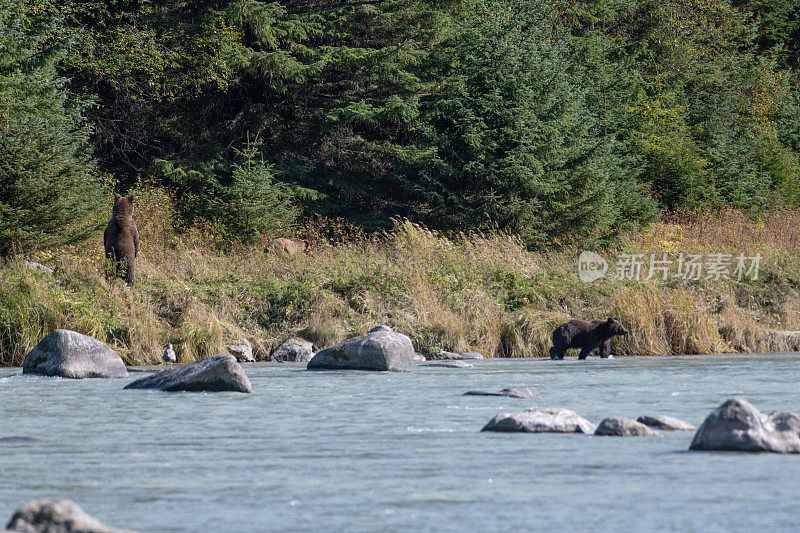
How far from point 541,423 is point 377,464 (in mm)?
1957

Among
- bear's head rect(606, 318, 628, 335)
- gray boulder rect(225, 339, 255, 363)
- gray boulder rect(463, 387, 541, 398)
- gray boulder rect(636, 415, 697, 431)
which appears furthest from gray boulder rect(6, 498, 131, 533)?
bear's head rect(606, 318, 628, 335)

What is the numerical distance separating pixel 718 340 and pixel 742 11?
38543 millimetres

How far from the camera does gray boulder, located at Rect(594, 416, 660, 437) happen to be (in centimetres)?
820

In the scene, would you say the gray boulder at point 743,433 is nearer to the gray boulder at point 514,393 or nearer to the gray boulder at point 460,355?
the gray boulder at point 514,393

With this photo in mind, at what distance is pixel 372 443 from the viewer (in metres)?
8.01

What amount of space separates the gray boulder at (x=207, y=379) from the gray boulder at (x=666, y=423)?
4797mm

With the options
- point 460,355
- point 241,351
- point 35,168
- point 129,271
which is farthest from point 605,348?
point 35,168

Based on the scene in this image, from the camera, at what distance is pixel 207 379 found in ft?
39.5

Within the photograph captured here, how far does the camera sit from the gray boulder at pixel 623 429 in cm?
820

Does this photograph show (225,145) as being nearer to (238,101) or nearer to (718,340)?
(238,101)

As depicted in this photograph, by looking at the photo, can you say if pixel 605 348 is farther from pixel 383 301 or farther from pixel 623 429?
pixel 623 429

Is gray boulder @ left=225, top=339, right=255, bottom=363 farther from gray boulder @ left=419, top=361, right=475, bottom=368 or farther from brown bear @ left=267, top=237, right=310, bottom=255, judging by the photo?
brown bear @ left=267, top=237, right=310, bottom=255

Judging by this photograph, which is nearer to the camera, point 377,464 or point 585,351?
point 377,464

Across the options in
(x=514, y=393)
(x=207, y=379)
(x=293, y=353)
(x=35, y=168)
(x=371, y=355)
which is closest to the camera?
(x=514, y=393)
